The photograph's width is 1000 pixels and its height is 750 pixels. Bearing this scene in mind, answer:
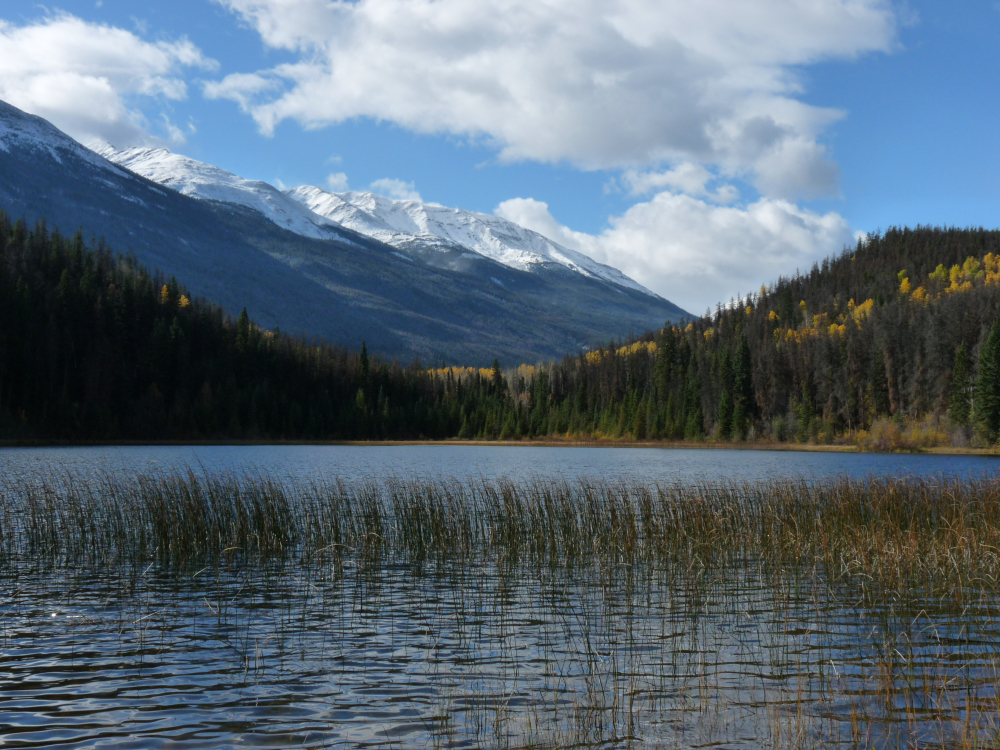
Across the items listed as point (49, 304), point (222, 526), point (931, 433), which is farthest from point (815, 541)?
point (49, 304)

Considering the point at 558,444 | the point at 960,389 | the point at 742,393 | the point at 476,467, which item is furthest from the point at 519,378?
the point at 476,467

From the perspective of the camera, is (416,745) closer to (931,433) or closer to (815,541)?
(815,541)

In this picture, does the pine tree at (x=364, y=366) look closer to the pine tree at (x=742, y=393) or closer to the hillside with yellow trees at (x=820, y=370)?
the hillside with yellow trees at (x=820, y=370)

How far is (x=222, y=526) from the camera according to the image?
1842cm

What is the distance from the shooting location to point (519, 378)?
164 metres

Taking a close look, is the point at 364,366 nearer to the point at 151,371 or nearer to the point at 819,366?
the point at 151,371

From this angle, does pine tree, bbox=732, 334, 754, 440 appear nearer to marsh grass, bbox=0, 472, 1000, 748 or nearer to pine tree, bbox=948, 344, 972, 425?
pine tree, bbox=948, 344, 972, 425

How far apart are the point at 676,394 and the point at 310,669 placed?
11905cm

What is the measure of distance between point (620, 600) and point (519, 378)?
15095 cm

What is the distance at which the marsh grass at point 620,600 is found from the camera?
333 inches

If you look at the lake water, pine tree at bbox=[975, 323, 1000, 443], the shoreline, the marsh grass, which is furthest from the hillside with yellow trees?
the marsh grass

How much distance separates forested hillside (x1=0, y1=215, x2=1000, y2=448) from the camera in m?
89.1

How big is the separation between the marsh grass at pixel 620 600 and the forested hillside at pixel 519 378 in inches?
2798

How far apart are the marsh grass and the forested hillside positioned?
7107 centimetres
